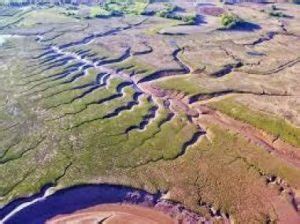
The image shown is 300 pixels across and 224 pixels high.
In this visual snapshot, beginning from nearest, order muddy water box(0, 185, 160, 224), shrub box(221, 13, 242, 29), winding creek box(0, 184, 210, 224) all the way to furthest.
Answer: muddy water box(0, 185, 160, 224), winding creek box(0, 184, 210, 224), shrub box(221, 13, 242, 29)

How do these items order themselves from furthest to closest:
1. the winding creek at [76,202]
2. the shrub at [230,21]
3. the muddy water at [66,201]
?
the shrub at [230,21], the winding creek at [76,202], the muddy water at [66,201]

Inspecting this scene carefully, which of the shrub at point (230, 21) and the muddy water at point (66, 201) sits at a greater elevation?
the muddy water at point (66, 201)

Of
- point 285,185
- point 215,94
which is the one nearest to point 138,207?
point 285,185

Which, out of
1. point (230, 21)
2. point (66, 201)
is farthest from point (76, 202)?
point (230, 21)

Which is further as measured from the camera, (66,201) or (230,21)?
(230,21)

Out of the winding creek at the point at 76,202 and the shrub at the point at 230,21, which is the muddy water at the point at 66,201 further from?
the shrub at the point at 230,21

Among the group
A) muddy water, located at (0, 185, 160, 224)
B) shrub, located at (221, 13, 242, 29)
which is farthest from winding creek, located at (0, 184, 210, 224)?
shrub, located at (221, 13, 242, 29)

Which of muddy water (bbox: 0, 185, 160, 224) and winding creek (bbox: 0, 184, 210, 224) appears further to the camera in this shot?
winding creek (bbox: 0, 184, 210, 224)

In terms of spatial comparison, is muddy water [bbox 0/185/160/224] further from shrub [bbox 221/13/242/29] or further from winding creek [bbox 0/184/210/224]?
shrub [bbox 221/13/242/29]

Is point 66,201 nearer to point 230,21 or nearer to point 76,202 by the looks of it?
point 76,202

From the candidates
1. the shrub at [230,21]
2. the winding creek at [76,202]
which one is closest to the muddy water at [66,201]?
the winding creek at [76,202]

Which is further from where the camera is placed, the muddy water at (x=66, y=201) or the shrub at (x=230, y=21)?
the shrub at (x=230, y=21)
